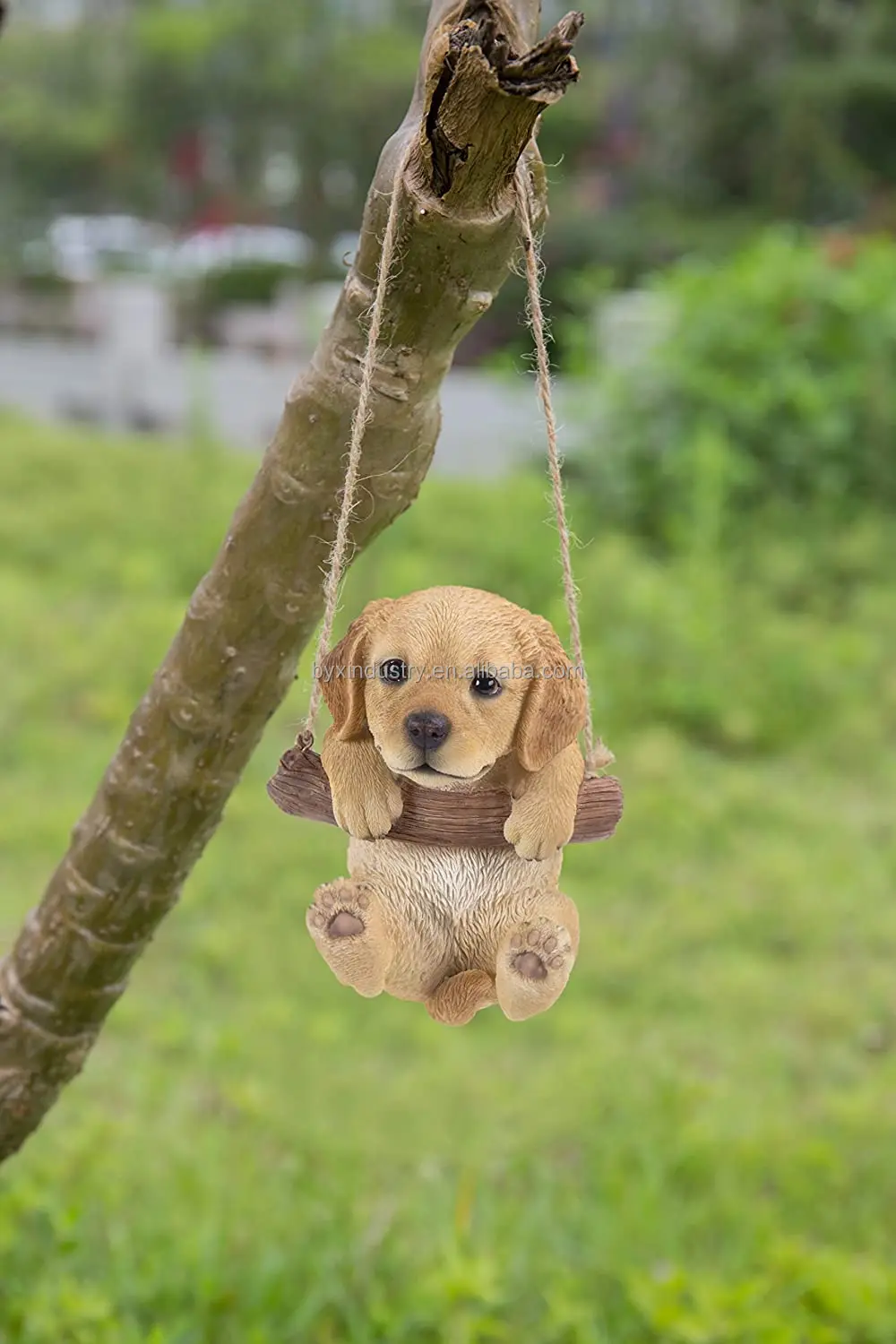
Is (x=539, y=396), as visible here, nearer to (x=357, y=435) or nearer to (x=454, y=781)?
(x=357, y=435)

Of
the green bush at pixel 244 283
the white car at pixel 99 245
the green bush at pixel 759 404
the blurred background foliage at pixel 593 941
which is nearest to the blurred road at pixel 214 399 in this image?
the blurred background foliage at pixel 593 941

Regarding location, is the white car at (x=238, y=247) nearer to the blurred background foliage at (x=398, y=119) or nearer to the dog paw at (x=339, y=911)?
the blurred background foliage at (x=398, y=119)

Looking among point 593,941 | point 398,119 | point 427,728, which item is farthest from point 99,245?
point 427,728

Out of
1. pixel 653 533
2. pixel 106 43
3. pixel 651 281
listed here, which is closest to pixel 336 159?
pixel 106 43

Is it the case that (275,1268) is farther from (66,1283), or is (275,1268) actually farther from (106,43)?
(106,43)

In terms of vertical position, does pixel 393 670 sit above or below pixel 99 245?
below

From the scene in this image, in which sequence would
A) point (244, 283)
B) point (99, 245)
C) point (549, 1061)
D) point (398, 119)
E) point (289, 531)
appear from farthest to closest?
point (99, 245) < point (244, 283) < point (398, 119) < point (549, 1061) < point (289, 531)

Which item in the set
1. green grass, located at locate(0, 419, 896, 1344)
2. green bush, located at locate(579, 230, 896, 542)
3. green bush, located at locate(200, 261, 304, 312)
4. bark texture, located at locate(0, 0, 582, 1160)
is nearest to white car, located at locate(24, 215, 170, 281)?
green bush, located at locate(200, 261, 304, 312)

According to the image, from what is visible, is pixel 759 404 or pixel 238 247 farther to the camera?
pixel 238 247
